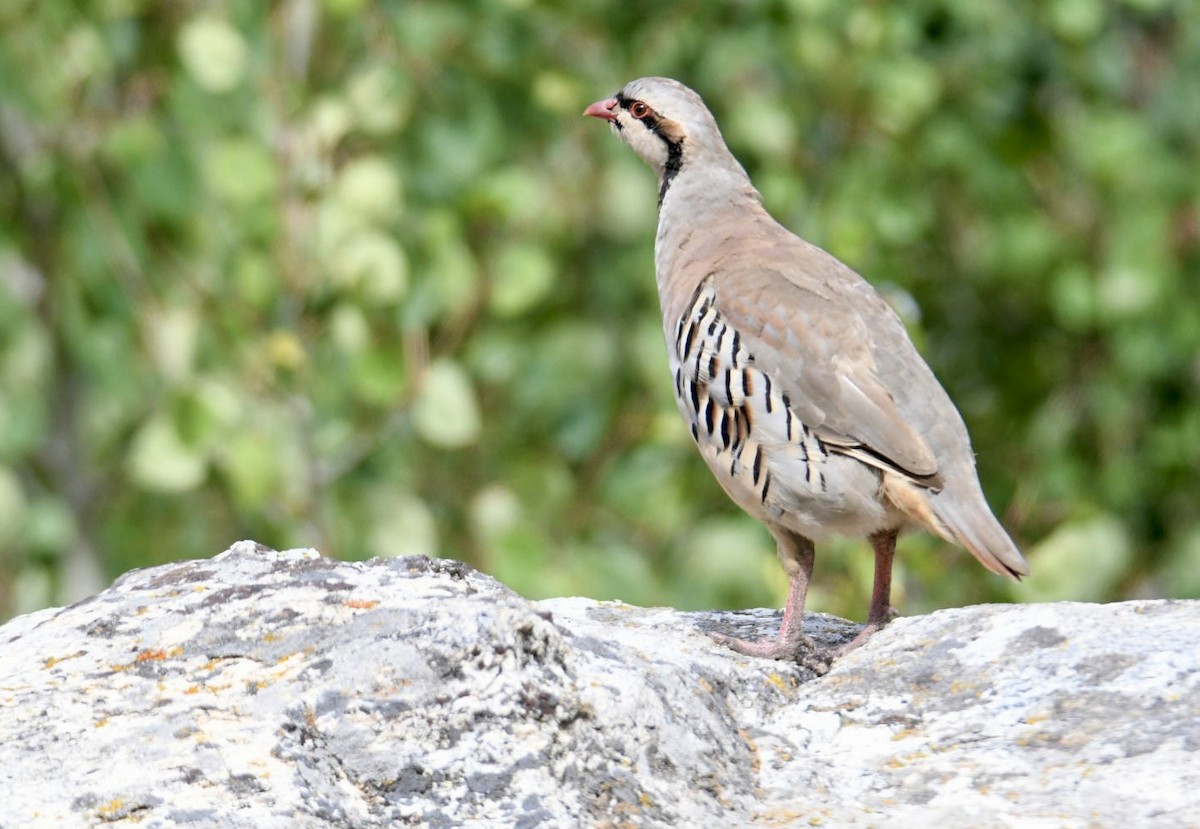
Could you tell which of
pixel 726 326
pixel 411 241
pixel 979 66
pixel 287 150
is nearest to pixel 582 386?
pixel 411 241

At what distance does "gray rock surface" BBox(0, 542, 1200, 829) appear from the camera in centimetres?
222

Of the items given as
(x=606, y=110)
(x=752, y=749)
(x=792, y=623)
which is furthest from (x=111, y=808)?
(x=606, y=110)

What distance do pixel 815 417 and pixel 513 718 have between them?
144 centimetres

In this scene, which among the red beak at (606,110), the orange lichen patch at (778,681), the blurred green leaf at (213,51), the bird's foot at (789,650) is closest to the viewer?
the orange lichen patch at (778,681)

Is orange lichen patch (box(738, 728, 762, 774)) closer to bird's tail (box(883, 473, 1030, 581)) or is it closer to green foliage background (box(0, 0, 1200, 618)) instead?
bird's tail (box(883, 473, 1030, 581))

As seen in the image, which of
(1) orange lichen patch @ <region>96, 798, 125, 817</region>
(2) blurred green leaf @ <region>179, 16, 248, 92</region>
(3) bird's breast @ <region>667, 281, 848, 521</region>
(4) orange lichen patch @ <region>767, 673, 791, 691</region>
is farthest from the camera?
(2) blurred green leaf @ <region>179, 16, 248, 92</region>

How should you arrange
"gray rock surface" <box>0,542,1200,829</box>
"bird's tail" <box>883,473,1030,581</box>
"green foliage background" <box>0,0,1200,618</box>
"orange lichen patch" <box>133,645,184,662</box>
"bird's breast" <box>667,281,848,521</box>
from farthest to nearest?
"green foliage background" <box>0,0,1200,618</box>
"bird's breast" <box>667,281,848,521</box>
"bird's tail" <box>883,473,1030,581</box>
"orange lichen patch" <box>133,645,184,662</box>
"gray rock surface" <box>0,542,1200,829</box>

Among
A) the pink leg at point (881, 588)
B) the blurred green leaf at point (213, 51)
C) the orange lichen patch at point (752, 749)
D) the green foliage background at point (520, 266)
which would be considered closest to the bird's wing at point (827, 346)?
the pink leg at point (881, 588)

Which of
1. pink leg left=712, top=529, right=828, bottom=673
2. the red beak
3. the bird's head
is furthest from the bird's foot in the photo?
the red beak

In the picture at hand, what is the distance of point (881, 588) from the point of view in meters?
3.62

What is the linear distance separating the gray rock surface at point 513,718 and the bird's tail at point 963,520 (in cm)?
58

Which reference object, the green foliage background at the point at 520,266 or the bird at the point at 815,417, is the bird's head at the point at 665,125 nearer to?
the bird at the point at 815,417

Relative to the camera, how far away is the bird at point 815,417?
355 cm

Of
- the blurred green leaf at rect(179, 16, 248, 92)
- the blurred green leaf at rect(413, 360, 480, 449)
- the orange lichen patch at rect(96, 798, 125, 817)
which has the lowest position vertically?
the orange lichen patch at rect(96, 798, 125, 817)
